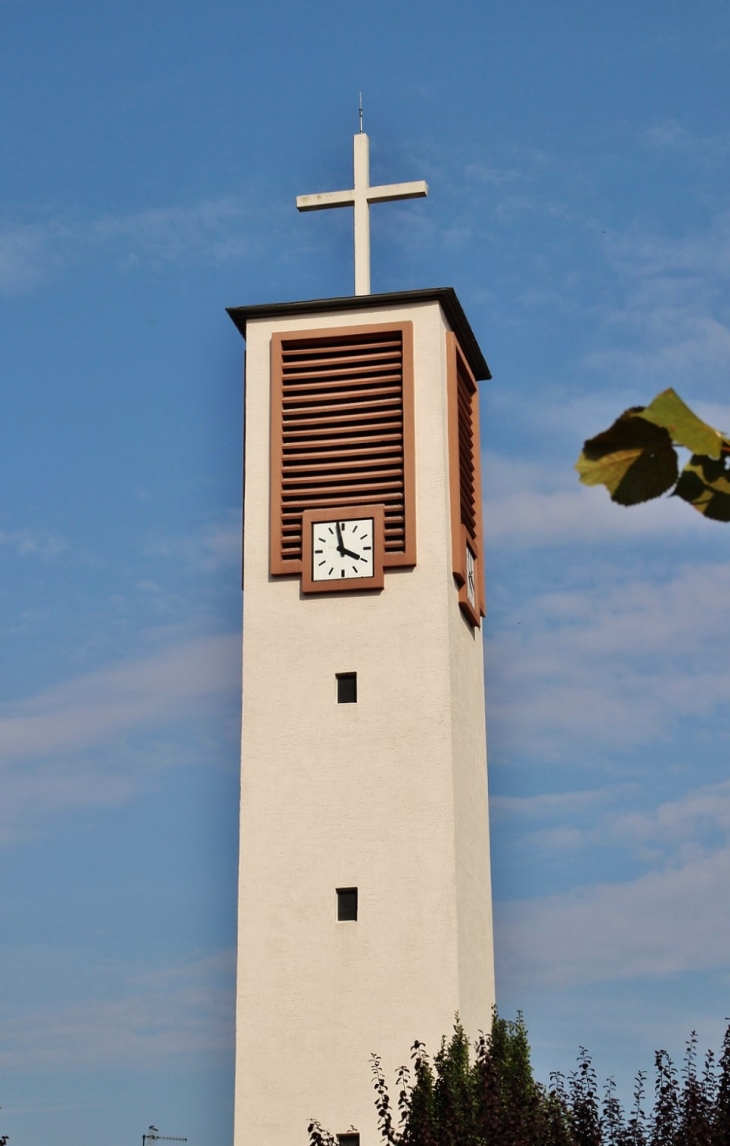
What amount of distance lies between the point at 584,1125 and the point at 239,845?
567cm

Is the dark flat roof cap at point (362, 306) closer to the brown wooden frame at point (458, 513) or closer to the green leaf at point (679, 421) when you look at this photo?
the brown wooden frame at point (458, 513)

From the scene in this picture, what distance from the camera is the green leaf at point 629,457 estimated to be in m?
2.84

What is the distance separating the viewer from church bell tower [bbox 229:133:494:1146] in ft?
71.6

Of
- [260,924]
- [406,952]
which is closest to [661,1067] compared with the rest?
[406,952]

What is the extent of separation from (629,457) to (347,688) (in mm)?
20409

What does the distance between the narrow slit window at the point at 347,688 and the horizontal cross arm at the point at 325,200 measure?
7117 millimetres

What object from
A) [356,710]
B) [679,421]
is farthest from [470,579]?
[679,421]

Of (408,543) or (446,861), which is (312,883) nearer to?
(446,861)

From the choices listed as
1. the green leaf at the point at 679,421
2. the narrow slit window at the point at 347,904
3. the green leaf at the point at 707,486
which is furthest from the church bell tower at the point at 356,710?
the green leaf at the point at 679,421

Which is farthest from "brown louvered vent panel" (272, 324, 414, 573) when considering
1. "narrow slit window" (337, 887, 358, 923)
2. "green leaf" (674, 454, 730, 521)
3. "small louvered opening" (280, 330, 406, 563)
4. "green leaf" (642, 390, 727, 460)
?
"green leaf" (642, 390, 727, 460)

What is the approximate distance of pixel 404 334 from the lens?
24484 mm

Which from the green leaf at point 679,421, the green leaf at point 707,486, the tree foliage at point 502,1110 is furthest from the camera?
the tree foliage at point 502,1110

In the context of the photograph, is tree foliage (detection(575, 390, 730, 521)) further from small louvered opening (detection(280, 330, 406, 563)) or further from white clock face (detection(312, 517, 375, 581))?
small louvered opening (detection(280, 330, 406, 563))

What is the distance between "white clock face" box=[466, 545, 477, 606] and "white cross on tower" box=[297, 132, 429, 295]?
3.79 meters
